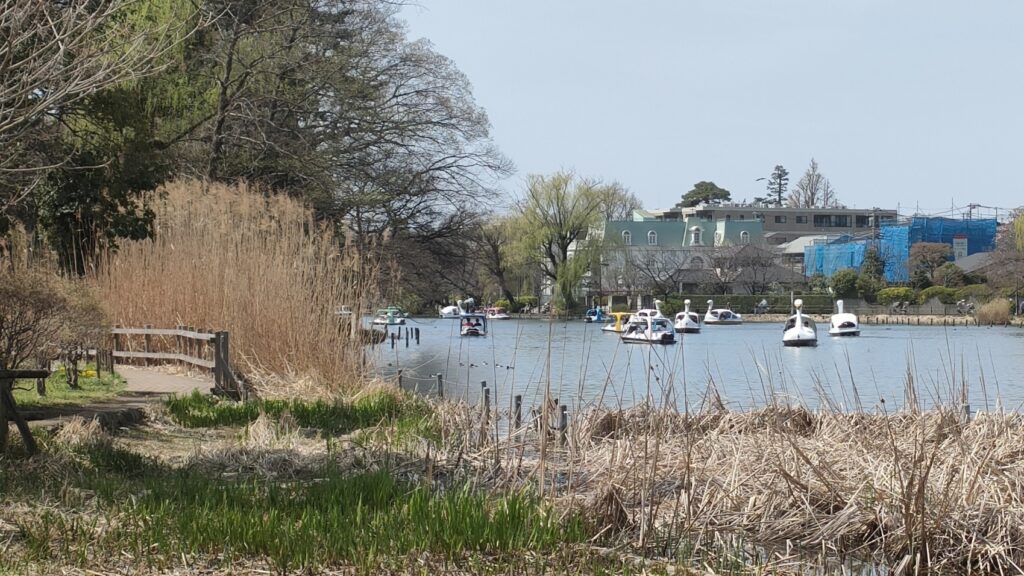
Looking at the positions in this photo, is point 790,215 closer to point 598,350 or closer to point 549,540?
point 598,350

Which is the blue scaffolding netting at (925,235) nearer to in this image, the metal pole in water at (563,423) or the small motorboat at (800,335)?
the small motorboat at (800,335)

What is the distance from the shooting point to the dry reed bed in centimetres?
766

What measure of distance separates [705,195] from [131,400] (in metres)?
127

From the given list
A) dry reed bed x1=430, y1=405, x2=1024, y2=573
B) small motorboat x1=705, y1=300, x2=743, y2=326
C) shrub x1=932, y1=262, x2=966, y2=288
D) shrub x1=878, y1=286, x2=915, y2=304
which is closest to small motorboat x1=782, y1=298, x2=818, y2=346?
small motorboat x1=705, y1=300, x2=743, y2=326

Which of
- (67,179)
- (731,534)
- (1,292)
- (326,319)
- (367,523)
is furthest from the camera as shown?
(326,319)

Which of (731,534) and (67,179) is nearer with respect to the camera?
(731,534)

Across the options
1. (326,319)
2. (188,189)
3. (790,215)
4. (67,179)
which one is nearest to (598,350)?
(188,189)

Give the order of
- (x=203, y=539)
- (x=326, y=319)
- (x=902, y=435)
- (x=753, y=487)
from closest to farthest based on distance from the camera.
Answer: (x=203, y=539), (x=753, y=487), (x=902, y=435), (x=326, y=319)

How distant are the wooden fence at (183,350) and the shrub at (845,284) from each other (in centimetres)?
6899

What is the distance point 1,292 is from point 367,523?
5104 mm

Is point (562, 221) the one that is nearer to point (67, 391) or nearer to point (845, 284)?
point (845, 284)

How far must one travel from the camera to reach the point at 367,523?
686cm

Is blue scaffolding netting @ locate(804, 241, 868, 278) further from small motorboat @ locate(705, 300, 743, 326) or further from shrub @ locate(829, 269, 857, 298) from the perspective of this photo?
small motorboat @ locate(705, 300, 743, 326)

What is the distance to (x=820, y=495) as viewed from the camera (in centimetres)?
859
